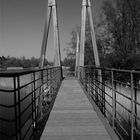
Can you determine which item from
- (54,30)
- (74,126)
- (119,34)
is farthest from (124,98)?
(119,34)

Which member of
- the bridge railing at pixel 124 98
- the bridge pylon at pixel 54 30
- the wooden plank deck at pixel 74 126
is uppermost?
the bridge pylon at pixel 54 30

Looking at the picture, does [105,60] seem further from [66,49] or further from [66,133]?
[66,133]

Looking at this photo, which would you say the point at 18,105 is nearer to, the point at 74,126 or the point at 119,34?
the point at 74,126

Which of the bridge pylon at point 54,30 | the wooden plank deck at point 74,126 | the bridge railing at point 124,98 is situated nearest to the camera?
the bridge railing at point 124,98

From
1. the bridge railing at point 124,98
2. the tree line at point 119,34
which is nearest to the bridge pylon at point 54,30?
the bridge railing at point 124,98

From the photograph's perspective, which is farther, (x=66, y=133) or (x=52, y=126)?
(x=52, y=126)

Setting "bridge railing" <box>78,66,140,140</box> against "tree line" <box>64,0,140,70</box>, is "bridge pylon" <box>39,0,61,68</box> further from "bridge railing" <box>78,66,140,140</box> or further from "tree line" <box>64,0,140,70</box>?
"tree line" <box>64,0,140,70</box>

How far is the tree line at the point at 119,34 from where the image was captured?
64.2ft

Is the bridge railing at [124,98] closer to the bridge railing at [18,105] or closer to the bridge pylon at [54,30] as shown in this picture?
the bridge railing at [18,105]

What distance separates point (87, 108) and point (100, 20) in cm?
1899

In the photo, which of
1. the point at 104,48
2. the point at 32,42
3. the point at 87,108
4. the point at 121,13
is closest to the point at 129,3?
the point at 121,13

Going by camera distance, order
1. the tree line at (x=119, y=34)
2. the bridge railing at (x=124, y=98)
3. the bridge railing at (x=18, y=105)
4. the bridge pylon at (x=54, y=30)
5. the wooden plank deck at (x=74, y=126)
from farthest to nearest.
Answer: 1. the tree line at (x=119, y=34)
2. the bridge pylon at (x=54, y=30)
3. the wooden plank deck at (x=74, y=126)
4. the bridge railing at (x=124, y=98)
5. the bridge railing at (x=18, y=105)

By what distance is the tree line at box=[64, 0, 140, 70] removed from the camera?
19562mm

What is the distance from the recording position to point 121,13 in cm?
2072
